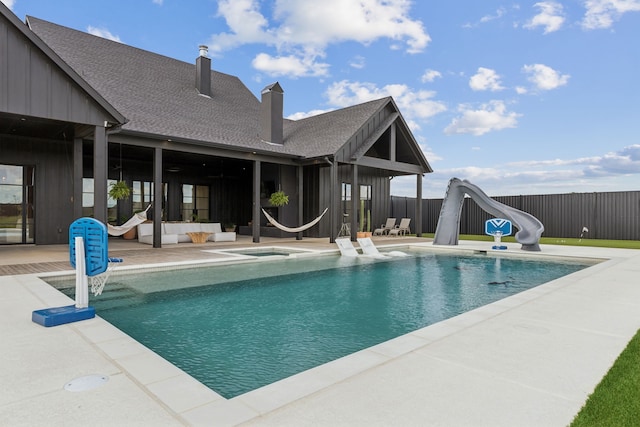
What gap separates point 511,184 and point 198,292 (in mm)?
17185

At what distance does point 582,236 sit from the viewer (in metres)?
15.2

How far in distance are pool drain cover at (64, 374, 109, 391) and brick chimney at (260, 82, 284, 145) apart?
1199cm

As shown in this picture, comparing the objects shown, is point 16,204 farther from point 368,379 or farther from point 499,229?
point 499,229

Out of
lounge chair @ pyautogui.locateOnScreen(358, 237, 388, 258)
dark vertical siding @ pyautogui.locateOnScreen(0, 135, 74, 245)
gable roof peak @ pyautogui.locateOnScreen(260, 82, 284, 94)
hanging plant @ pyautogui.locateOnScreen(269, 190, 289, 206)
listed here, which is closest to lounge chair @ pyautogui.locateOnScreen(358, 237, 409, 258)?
lounge chair @ pyautogui.locateOnScreen(358, 237, 388, 258)

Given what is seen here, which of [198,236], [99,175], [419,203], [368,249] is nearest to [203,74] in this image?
[198,236]

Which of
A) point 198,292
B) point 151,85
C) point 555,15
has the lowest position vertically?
point 198,292

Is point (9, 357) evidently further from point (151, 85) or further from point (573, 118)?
point (573, 118)

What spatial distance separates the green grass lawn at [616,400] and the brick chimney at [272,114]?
1252 cm

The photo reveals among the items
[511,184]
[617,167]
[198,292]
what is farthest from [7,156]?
[617,167]

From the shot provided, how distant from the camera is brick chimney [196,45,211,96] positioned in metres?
14.7

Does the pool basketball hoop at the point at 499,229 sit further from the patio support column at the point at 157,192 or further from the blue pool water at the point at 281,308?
the patio support column at the point at 157,192

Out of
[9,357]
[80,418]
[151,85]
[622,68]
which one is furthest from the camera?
[151,85]

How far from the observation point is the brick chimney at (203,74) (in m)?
14.7

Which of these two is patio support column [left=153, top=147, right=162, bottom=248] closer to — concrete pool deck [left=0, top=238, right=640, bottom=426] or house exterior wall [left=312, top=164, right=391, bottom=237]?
concrete pool deck [left=0, top=238, right=640, bottom=426]
